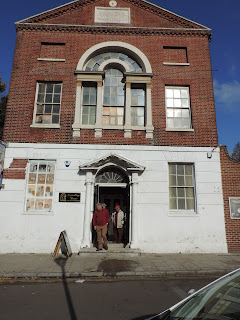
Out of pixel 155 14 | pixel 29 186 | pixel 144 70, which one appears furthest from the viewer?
pixel 155 14

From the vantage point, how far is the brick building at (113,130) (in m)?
9.61

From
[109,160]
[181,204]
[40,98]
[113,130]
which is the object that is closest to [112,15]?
[40,98]

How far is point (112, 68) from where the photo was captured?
38.3ft

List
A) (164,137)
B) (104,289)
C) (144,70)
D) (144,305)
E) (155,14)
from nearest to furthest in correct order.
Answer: (144,305) → (104,289) → (164,137) → (144,70) → (155,14)

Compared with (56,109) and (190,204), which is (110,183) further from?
(56,109)

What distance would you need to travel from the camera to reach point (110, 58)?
11664 millimetres

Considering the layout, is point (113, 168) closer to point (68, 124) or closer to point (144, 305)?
point (68, 124)

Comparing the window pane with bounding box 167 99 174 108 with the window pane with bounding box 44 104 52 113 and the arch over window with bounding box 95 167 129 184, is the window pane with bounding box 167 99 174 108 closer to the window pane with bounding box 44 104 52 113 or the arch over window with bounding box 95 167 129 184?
the arch over window with bounding box 95 167 129 184

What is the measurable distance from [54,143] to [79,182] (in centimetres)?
209

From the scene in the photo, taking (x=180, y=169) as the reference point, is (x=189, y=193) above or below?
below

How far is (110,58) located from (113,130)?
3916mm

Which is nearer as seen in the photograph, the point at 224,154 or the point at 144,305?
the point at 144,305

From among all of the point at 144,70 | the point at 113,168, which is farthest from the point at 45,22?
the point at 113,168

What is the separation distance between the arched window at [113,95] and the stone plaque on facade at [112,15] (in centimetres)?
171
